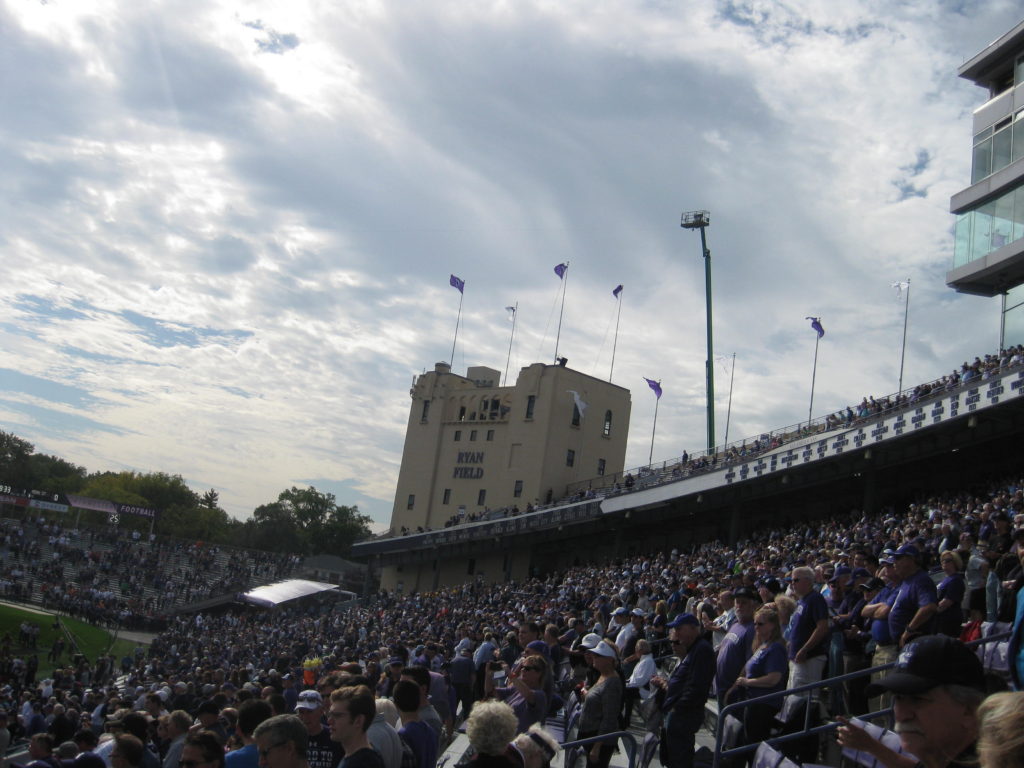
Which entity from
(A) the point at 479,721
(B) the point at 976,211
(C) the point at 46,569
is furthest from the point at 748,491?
(C) the point at 46,569

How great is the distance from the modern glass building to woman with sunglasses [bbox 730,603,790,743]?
2602 cm

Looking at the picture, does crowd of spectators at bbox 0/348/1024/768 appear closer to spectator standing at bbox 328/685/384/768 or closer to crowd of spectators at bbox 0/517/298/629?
spectator standing at bbox 328/685/384/768

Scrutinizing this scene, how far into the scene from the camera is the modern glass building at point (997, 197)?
94.5 ft

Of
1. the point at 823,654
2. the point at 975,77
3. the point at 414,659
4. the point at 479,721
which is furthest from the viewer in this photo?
the point at 975,77

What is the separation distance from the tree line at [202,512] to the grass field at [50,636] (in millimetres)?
58448

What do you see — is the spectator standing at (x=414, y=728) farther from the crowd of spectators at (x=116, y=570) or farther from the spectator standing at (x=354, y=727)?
the crowd of spectators at (x=116, y=570)

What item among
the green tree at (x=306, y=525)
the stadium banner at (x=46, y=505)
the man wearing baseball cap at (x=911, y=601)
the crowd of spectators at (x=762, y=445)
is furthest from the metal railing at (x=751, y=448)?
the green tree at (x=306, y=525)

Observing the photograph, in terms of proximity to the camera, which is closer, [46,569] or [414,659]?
[414,659]

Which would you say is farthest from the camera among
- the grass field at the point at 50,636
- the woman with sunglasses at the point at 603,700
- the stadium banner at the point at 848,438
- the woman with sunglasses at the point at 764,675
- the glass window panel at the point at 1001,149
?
the grass field at the point at 50,636

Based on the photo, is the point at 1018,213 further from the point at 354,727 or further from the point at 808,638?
the point at 354,727

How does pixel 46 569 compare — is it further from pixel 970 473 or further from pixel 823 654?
pixel 823 654

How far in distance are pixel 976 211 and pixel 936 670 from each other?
32.0 m

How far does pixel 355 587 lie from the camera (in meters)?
63.0

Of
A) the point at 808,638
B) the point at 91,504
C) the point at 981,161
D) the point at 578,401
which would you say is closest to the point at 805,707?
the point at 808,638
